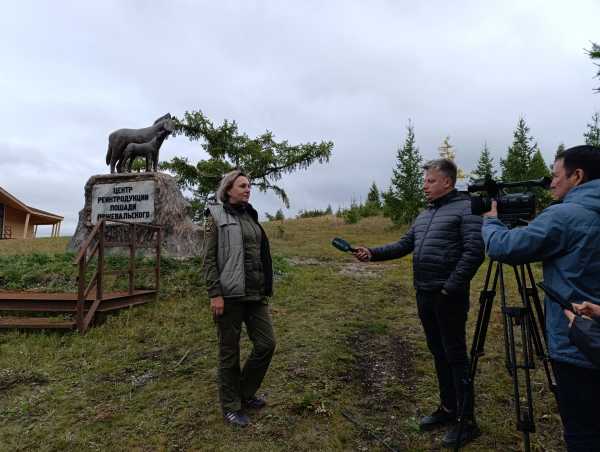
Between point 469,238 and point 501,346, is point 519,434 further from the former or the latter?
point 501,346

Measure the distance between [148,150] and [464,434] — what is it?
8.85 metres

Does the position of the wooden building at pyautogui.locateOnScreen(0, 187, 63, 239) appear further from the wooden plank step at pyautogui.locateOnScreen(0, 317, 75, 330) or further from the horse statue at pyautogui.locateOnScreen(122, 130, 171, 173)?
the wooden plank step at pyautogui.locateOnScreen(0, 317, 75, 330)

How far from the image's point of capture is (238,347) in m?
3.43

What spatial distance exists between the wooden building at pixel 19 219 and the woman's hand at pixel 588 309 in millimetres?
28173

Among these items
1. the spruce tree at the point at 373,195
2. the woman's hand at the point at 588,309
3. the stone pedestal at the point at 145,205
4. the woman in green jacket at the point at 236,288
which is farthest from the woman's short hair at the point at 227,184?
the spruce tree at the point at 373,195

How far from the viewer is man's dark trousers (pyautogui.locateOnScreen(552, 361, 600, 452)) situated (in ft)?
6.16

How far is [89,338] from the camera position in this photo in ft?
19.2

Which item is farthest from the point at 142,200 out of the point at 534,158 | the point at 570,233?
the point at 534,158

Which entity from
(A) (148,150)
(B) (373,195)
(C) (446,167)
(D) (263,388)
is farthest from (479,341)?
(B) (373,195)

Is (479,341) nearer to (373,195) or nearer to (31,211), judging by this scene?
(31,211)

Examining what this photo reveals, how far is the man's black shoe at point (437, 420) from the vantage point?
3.33m

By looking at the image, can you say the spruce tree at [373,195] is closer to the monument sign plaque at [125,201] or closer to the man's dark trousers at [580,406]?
the monument sign plaque at [125,201]

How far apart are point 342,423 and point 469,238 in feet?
6.28

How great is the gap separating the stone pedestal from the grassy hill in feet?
6.45
